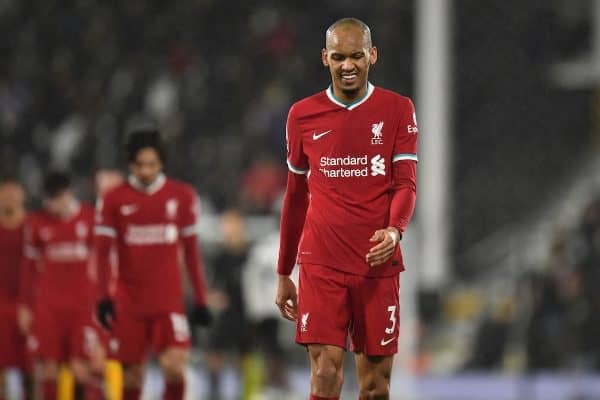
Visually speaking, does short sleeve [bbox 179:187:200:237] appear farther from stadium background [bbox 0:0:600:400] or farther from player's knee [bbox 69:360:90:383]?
stadium background [bbox 0:0:600:400]

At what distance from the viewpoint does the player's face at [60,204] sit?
34.5ft

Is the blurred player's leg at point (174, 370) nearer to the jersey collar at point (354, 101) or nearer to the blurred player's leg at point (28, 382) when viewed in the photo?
the blurred player's leg at point (28, 382)

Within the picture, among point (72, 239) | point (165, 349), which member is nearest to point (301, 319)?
point (165, 349)

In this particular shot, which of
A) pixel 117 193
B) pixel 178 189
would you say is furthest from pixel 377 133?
pixel 117 193

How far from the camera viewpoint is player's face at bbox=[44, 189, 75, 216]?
1051 cm

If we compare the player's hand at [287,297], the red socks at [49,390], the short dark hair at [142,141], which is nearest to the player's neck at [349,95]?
the player's hand at [287,297]

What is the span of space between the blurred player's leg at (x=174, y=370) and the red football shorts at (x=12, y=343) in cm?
263

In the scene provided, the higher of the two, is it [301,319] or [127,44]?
[127,44]

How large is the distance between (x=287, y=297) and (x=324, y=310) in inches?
12.5

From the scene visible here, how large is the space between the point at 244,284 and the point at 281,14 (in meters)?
8.21

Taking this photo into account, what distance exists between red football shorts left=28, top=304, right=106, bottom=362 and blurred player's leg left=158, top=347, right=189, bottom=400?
2057 mm

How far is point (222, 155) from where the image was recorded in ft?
60.7

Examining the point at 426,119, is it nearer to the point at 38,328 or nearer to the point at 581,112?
the point at 581,112

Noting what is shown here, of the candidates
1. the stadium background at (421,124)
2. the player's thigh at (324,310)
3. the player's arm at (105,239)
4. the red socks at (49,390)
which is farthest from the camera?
the stadium background at (421,124)
